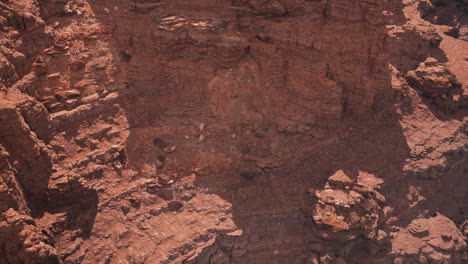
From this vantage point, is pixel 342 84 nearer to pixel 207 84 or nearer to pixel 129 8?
pixel 207 84

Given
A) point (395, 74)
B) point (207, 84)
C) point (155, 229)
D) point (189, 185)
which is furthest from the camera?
point (395, 74)

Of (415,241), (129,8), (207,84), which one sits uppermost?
(129,8)

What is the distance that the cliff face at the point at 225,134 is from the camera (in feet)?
46.1

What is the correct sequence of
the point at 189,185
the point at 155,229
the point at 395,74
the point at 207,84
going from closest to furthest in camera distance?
the point at 155,229
the point at 189,185
the point at 207,84
the point at 395,74

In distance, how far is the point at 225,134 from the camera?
17016 mm

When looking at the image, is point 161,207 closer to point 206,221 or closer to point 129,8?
point 206,221

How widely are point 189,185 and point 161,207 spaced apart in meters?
1.43

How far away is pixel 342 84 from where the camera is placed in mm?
18047

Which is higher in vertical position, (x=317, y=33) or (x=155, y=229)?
(x=317, y=33)

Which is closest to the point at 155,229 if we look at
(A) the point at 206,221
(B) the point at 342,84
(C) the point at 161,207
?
(C) the point at 161,207

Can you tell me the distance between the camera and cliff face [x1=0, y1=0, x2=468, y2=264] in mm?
14055

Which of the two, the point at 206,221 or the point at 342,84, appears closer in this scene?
the point at 206,221

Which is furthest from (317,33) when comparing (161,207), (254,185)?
(161,207)

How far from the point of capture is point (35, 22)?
14539mm
